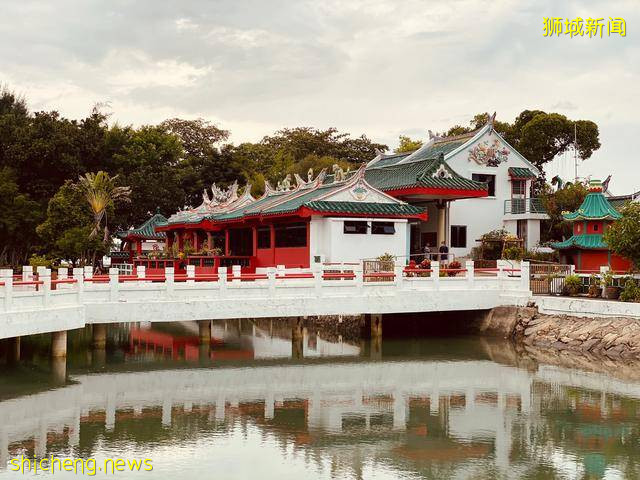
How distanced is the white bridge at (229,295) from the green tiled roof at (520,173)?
16.1 meters

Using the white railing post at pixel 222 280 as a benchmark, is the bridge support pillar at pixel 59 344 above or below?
below

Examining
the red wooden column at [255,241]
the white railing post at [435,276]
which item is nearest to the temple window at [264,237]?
the red wooden column at [255,241]

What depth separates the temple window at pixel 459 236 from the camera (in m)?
44.5

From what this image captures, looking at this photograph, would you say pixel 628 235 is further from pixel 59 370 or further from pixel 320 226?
pixel 59 370

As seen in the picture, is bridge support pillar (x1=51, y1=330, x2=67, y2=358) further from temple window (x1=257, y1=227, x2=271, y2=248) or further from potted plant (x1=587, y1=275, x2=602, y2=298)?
potted plant (x1=587, y1=275, x2=602, y2=298)

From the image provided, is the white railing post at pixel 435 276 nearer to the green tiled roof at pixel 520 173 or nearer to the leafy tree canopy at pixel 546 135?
the green tiled roof at pixel 520 173

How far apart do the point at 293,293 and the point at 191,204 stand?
42184 mm

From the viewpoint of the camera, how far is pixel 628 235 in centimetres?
2738

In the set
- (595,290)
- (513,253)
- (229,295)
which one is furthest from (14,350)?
(513,253)

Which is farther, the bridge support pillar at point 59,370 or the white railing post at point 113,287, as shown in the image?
the white railing post at point 113,287

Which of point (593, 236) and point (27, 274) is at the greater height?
point (593, 236)

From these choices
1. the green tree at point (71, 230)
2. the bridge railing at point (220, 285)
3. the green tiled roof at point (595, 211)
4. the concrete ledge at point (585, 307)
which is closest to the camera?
the bridge railing at point (220, 285)

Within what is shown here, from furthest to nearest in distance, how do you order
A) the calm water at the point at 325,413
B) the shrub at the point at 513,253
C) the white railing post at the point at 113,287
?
the shrub at the point at 513,253 < the white railing post at the point at 113,287 < the calm water at the point at 325,413

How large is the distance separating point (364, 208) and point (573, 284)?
29.5 ft
